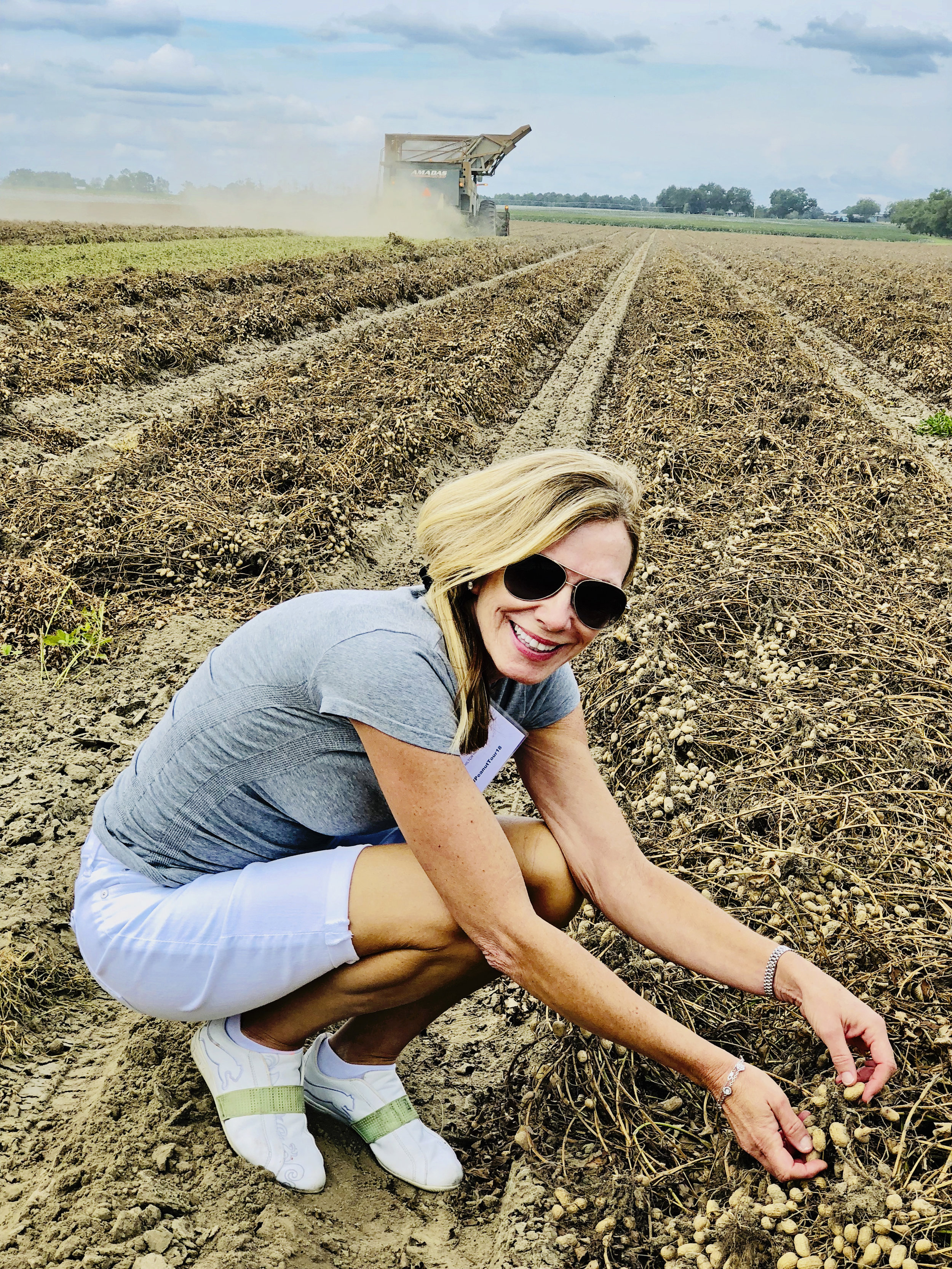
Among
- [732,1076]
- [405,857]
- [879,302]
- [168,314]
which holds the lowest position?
[732,1076]

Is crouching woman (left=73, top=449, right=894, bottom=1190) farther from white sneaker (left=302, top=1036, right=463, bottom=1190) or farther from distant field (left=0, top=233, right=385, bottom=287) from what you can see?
distant field (left=0, top=233, right=385, bottom=287)

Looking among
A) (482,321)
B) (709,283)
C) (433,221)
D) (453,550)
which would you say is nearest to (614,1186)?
(453,550)

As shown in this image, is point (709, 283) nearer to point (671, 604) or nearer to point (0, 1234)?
point (671, 604)

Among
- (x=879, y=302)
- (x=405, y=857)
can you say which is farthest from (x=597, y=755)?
(x=879, y=302)

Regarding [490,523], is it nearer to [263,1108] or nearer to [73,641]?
[263,1108]

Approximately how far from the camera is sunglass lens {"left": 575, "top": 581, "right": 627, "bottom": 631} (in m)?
2.11

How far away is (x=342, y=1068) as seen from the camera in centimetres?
260

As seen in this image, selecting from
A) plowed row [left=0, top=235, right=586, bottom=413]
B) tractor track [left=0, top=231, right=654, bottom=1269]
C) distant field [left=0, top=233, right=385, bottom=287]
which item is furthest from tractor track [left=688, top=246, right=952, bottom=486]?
distant field [left=0, top=233, right=385, bottom=287]

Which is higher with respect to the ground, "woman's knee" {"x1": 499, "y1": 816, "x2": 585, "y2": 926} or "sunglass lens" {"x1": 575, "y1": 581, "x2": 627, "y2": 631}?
"sunglass lens" {"x1": 575, "y1": 581, "x2": 627, "y2": 631}

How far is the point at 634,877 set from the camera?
7.93 ft

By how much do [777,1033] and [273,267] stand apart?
736 inches

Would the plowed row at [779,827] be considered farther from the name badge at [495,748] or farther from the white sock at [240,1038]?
the name badge at [495,748]

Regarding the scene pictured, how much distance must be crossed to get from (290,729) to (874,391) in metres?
12.6

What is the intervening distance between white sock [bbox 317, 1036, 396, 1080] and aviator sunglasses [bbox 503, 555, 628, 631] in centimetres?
132
